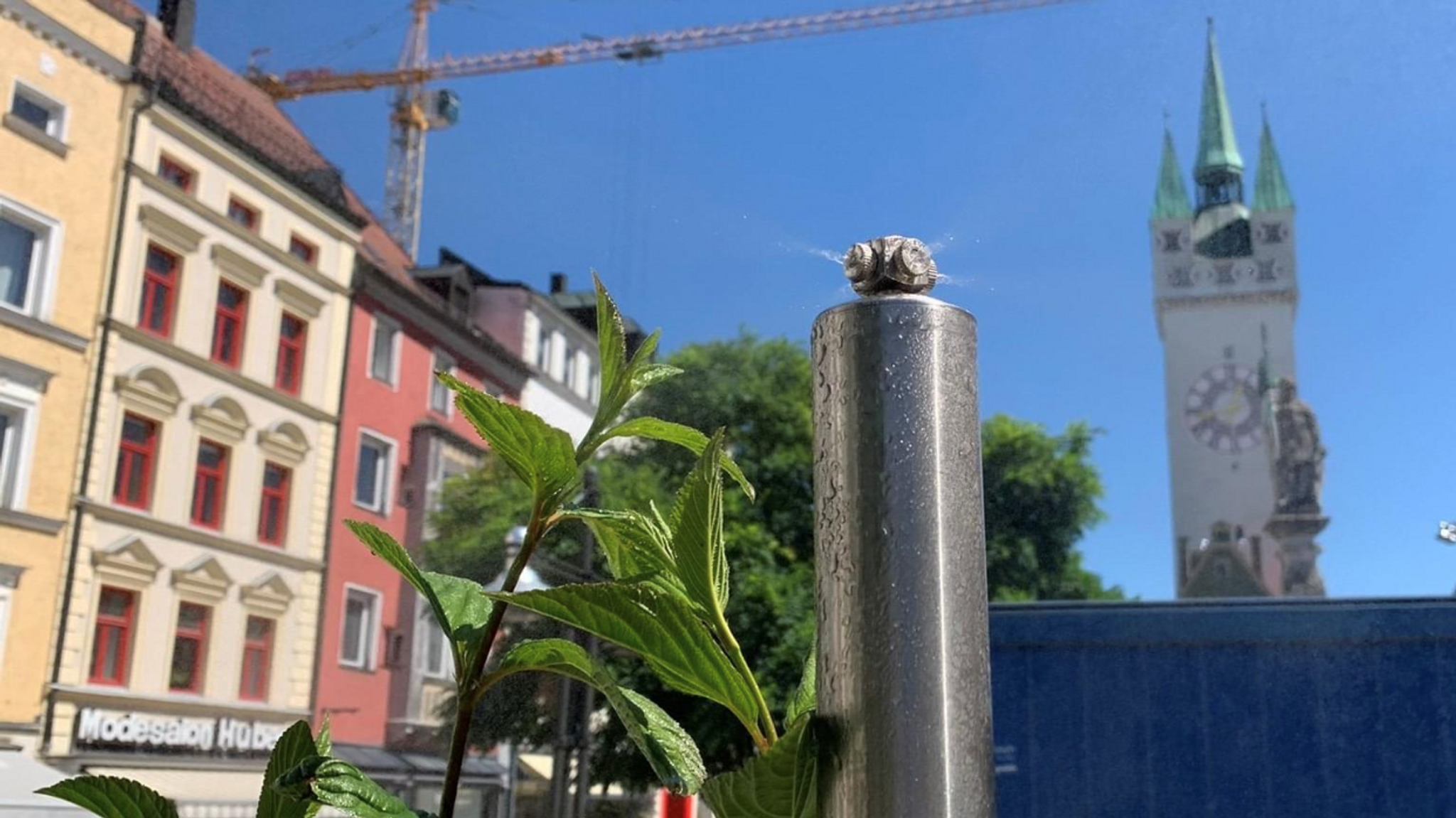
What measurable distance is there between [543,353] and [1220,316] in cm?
1741

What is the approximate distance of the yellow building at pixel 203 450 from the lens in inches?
239

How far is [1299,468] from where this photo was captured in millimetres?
15836

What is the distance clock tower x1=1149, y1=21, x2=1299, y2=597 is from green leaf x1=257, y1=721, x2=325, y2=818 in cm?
2224

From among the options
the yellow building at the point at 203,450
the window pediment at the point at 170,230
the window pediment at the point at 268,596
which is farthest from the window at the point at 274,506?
the window pediment at the point at 170,230

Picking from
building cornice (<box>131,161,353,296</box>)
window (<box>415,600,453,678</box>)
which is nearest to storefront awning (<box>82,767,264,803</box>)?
window (<box>415,600,453,678</box>)

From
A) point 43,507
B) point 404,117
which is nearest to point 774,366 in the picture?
point 43,507

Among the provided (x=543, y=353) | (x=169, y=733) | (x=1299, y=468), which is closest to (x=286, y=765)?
(x=169, y=733)

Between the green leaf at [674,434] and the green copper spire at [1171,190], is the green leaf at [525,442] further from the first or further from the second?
the green copper spire at [1171,190]

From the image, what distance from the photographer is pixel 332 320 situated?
7922 millimetres

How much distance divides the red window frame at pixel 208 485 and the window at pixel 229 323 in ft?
1.56

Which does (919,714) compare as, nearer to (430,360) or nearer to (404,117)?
(430,360)

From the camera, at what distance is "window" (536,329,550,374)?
30.5ft

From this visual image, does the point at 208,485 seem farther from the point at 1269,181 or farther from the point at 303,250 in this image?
the point at 1269,181

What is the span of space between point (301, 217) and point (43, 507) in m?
2.52
